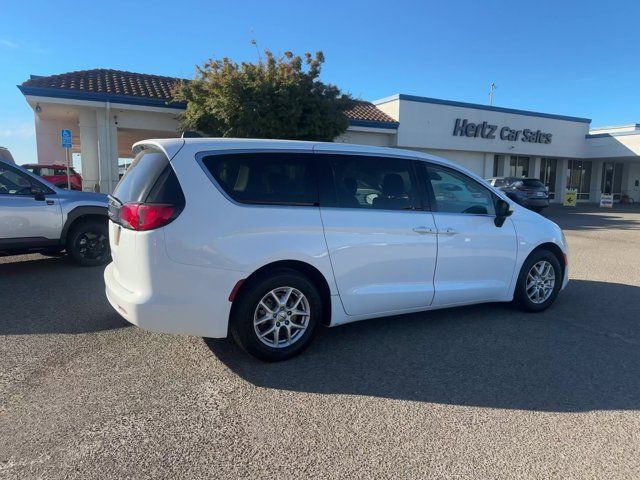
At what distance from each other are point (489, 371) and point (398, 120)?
20.9m

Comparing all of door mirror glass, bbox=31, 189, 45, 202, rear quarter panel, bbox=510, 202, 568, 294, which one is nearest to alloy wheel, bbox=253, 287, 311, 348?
rear quarter panel, bbox=510, 202, 568, 294

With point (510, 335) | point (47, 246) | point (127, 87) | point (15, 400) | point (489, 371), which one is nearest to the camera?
point (15, 400)

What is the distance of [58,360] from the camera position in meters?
4.19

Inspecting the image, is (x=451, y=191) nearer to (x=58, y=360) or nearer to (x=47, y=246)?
(x=58, y=360)

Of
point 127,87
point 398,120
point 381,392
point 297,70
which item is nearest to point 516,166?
point 398,120

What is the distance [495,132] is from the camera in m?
27.2

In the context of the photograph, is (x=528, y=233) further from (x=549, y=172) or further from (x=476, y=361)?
(x=549, y=172)

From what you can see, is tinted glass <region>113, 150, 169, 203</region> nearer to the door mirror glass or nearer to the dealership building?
the door mirror glass

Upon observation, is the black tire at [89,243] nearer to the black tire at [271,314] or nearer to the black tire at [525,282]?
the black tire at [271,314]

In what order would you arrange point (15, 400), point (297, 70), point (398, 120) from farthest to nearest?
point (398, 120) → point (297, 70) → point (15, 400)

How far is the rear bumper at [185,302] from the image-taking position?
371cm

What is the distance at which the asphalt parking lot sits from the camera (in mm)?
2809

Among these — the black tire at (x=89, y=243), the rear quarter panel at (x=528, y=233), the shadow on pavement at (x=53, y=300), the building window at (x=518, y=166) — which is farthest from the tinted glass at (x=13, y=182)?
the building window at (x=518, y=166)

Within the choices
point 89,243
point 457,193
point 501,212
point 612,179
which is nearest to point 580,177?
point 612,179
